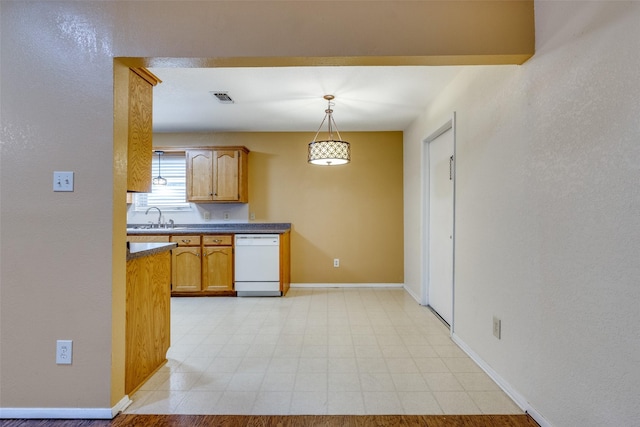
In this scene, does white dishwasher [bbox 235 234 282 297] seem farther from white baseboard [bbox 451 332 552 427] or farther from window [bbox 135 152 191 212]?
white baseboard [bbox 451 332 552 427]

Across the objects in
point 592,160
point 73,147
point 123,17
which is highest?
point 123,17

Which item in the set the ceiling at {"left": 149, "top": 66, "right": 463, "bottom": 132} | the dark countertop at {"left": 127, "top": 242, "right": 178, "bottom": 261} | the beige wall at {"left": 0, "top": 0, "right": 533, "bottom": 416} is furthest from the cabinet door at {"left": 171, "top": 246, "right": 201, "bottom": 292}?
the beige wall at {"left": 0, "top": 0, "right": 533, "bottom": 416}

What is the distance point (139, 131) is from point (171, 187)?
3.04 metres

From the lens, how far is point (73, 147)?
6.14 ft

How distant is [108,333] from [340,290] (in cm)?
334

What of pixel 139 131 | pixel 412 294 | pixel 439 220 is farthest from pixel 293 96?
pixel 412 294

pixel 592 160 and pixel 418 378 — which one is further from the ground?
pixel 592 160

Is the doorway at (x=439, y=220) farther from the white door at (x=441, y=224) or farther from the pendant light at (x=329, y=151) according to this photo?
the pendant light at (x=329, y=151)

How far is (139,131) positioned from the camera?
2.18m

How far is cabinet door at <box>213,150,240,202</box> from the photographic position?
4746mm

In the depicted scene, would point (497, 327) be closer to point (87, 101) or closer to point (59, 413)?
point (59, 413)

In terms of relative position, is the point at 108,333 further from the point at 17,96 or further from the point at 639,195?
the point at 639,195

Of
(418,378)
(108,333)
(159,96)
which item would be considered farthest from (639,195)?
(159,96)

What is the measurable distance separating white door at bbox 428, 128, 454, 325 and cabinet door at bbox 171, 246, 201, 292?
2828 millimetres
